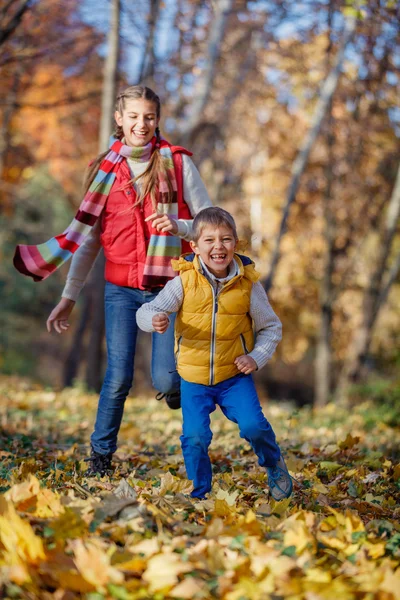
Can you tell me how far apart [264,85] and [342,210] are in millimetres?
3393

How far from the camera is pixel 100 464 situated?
13.9 ft

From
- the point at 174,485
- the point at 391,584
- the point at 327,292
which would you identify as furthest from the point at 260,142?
the point at 391,584

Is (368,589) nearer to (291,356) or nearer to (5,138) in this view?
(5,138)

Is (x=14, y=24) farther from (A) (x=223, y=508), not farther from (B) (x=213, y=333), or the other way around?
(A) (x=223, y=508)

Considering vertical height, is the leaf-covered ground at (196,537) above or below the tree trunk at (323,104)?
below

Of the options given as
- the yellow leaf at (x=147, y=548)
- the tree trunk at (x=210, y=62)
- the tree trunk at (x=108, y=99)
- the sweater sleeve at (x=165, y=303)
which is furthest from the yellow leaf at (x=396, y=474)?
the tree trunk at (x=210, y=62)

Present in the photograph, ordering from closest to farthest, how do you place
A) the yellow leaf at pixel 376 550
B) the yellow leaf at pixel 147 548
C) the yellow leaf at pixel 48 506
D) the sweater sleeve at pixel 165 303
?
1. the yellow leaf at pixel 147 548
2. the yellow leaf at pixel 376 550
3. the yellow leaf at pixel 48 506
4. the sweater sleeve at pixel 165 303

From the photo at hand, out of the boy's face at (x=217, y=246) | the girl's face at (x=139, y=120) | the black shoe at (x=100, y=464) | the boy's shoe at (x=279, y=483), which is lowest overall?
the black shoe at (x=100, y=464)

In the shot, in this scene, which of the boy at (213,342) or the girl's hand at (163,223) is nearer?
the boy at (213,342)

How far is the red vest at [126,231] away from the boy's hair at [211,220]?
558 mm

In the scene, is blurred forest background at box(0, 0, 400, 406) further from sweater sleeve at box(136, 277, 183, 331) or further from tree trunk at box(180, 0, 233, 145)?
sweater sleeve at box(136, 277, 183, 331)

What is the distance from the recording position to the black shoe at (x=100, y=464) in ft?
13.8

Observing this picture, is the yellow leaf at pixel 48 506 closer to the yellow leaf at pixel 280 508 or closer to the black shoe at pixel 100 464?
the yellow leaf at pixel 280 508

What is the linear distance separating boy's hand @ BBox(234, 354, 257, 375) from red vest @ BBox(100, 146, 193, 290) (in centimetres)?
91
